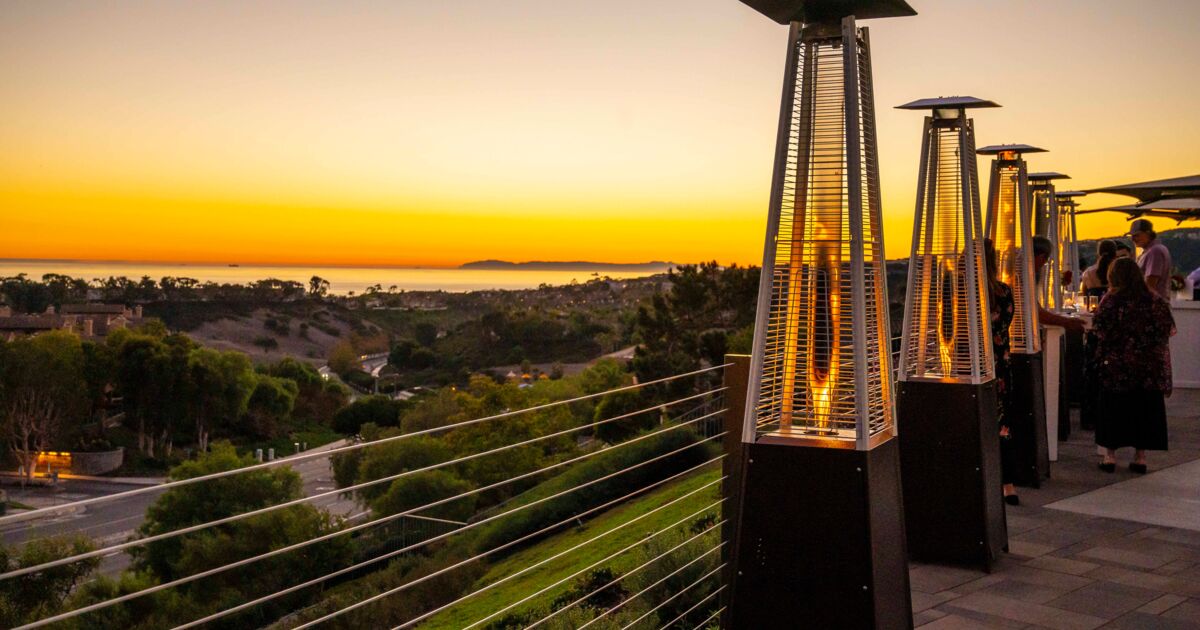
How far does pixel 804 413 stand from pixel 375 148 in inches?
2355

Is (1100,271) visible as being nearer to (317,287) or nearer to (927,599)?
(927,599)

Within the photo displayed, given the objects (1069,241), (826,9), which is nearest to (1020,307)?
(826,9)

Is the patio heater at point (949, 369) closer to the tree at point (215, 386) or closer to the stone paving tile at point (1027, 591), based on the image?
the stone paving tile at point (1027, 591)

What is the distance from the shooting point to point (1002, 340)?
486 centimetres

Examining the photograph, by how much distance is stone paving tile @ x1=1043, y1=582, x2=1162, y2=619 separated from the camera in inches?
138

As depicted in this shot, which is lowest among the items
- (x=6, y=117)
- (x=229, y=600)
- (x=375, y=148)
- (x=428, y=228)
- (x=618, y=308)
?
(x=229, y=600)

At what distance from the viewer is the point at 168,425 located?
2650 inches

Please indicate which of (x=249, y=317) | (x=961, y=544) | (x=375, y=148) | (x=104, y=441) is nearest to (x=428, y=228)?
(x=375, y=148)

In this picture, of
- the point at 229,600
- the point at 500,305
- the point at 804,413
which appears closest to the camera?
the point at 804,413

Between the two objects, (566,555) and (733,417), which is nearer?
(733,417)

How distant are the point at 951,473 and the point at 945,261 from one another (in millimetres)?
910

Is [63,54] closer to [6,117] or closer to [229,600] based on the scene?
[6,117]

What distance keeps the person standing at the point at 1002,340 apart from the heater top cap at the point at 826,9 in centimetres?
239

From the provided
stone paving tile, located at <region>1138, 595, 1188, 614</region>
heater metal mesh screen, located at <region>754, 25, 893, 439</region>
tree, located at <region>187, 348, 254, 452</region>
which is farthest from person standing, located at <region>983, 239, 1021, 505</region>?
tree, located at <region>187, 348, 254, 452</region>
